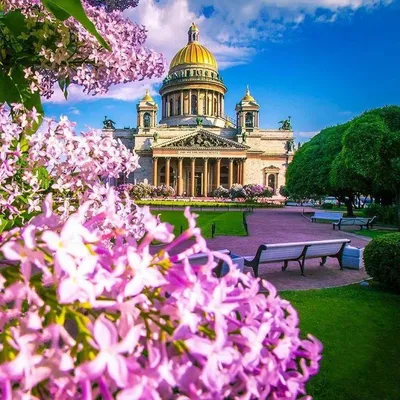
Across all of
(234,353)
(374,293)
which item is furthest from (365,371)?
(234,353)

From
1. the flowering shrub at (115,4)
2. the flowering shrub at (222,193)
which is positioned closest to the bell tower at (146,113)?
the flowering shrub at (222,193)

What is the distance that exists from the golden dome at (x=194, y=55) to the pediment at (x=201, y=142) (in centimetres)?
1849

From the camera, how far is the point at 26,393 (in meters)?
0.69

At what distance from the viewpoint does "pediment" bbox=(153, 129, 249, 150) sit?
69875 mm

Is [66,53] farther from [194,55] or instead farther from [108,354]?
[194,55]

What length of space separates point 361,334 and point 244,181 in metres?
66.8

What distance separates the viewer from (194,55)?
80.1m

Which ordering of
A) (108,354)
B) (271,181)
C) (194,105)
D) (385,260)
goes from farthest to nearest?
1. (194,105)
2. (271,181)
3. (385,260)
4. (108,354)

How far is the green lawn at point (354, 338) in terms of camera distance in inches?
177

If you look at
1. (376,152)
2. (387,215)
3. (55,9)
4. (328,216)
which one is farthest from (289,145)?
(55,9)

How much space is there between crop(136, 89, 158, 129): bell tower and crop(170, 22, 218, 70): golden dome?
12.4 metres

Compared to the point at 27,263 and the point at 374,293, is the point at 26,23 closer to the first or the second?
the point at 27,263

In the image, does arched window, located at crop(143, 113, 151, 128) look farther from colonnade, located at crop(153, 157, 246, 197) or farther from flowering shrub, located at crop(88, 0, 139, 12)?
flowering shrub, located at crop(88, 0, 139, 12)

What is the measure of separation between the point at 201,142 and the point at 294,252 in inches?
2420
